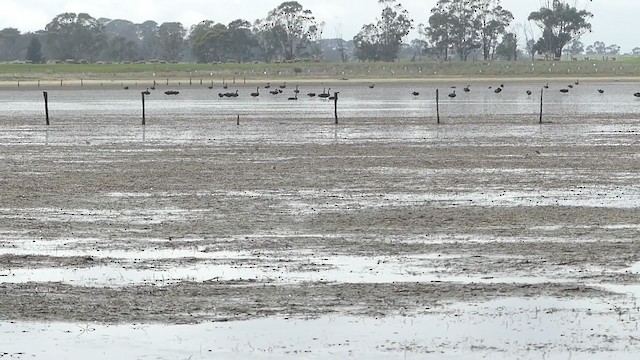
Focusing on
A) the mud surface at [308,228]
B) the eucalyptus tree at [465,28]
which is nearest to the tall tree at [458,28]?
the eucalyptus tree at [465,28]

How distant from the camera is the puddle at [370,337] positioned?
1301 cm

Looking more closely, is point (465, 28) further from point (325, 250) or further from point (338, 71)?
point (325, 250)

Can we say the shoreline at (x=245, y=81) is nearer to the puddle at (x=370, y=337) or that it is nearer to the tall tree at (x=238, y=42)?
the tall tree at (x=238, y=42)

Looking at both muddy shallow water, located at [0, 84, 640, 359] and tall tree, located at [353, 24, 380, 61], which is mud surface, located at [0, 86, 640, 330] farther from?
tall tree, located at [353, 24, 380, 61]

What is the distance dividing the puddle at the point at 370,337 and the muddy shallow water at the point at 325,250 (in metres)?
0.03

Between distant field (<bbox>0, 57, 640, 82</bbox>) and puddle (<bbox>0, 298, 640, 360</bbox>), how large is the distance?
143 m

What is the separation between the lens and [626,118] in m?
60.9

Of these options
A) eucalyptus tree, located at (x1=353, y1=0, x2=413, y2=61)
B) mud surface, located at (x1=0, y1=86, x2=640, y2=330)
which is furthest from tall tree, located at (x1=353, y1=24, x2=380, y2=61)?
mud surface, located at (x1=0, y1=86, x2=640, y2=330)

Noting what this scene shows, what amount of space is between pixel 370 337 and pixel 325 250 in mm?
5810

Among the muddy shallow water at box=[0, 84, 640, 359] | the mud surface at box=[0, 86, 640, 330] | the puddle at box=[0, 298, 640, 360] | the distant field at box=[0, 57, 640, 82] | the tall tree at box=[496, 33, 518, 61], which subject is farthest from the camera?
the tall tree at box=[496, 33, 518, 61]

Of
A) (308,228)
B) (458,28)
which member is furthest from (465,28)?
(308,228)

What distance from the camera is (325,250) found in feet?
63.6

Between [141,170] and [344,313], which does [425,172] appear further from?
[344,313]

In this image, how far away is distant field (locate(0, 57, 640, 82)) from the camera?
159 m
